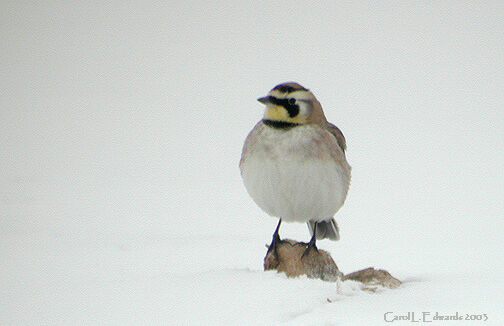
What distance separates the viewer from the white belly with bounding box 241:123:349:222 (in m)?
7.46

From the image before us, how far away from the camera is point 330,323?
602cm

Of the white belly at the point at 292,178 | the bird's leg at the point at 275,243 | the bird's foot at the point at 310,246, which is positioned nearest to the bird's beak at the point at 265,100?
the white belly at the point at 292,178

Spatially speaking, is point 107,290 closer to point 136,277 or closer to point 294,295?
point 136,277

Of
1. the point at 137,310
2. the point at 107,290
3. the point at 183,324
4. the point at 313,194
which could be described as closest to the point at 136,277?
the point at 107,290

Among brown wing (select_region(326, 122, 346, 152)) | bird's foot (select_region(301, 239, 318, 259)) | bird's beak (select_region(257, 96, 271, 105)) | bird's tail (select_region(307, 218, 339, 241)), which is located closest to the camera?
bird's beak (select_region(257, 96, 271, 105))

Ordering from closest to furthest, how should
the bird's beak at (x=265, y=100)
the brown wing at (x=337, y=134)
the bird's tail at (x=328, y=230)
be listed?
1. the bird's beak at (x=265, y=100)
2. the brown wing at (x=337, y=134)
3. the bird's tail at (x=328, y=230)

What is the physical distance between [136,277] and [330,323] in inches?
104

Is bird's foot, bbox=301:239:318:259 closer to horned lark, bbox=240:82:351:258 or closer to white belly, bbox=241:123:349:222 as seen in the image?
horned lark, bbox=240:82:351:258

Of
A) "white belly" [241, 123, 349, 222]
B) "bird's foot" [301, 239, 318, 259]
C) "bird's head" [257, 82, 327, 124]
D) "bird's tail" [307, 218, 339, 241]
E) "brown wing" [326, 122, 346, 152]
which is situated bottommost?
"bird's foot" [301, 239, 318, 259]

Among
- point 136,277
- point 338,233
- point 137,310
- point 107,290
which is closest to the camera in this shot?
point 137,310

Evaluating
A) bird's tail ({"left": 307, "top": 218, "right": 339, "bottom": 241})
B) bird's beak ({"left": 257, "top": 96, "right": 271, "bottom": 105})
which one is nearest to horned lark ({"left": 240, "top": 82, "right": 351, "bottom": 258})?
bird's beak ({"left": 257, "top": 96, "right": 271, "bottom": 105})

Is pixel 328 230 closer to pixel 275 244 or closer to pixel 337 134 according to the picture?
pixel 275 244

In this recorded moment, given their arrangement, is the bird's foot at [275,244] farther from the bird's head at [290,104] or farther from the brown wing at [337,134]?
the bird's head at [290,104]

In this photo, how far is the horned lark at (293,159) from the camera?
24.5 ft
